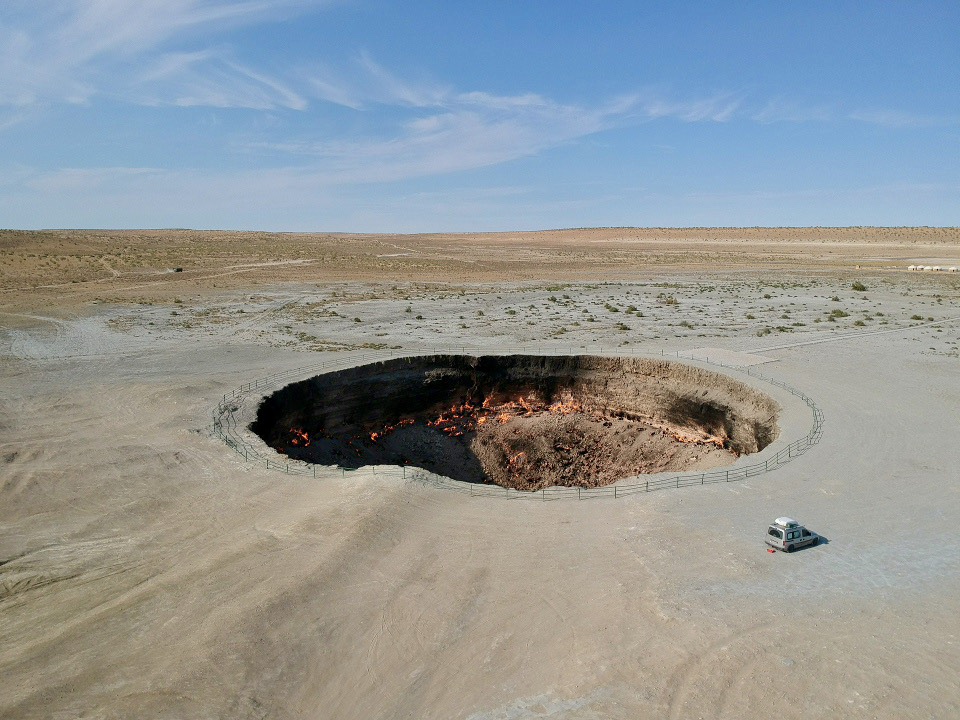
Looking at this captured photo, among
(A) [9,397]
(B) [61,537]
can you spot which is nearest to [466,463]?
(B) [61,537]

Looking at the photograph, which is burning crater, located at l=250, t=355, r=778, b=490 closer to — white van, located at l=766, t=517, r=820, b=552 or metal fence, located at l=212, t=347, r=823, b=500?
metal fence, located at l=212, t=347, r=823, b=500

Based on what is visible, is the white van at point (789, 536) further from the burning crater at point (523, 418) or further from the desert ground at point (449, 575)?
the burning crater at point (523, 418)

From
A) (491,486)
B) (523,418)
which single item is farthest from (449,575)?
(523,418)

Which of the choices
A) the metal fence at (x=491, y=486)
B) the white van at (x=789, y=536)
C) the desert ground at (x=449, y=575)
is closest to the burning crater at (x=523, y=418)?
the metal fence at (x=491, y=486)

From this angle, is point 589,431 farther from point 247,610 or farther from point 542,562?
point 247,610

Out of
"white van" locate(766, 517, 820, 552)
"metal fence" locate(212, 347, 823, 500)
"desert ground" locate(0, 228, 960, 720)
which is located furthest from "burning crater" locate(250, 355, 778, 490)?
"white van" locate(766, 517, 820, 552)
